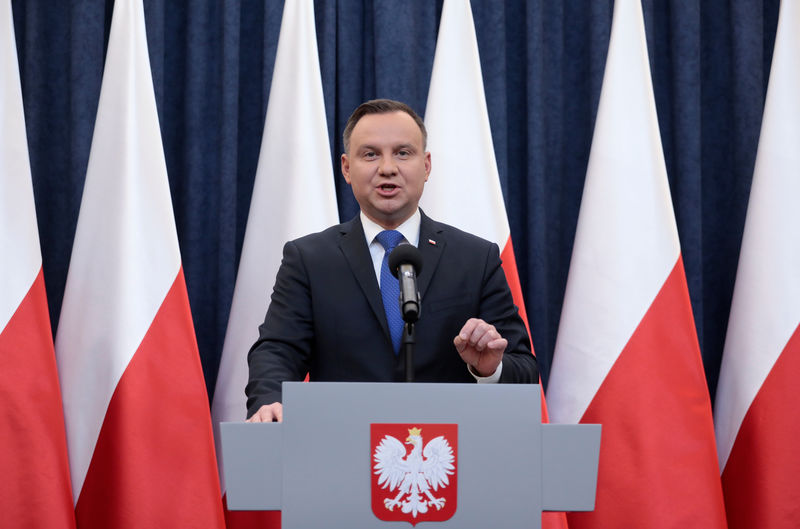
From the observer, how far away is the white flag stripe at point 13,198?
2.73m

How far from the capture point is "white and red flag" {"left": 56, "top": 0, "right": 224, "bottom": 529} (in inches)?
106

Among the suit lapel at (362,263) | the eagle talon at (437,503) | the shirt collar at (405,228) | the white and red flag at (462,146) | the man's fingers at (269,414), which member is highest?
the white and red flag at (462,146)

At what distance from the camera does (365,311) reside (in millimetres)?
2008

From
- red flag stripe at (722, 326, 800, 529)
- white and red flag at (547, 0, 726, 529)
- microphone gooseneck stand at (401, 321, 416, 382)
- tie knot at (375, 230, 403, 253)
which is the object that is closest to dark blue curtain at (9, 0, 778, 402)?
white and red flag at (547, 0, 726, 529)

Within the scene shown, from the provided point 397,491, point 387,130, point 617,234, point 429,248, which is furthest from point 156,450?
point 617,234

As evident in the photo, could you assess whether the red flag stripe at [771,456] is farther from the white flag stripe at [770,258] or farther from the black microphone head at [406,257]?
the black microphone head at [406,257]

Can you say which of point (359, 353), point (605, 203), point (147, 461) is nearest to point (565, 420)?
point (605, 203)

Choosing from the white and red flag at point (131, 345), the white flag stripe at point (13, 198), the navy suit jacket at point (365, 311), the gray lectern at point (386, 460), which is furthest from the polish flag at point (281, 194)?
the gray lectern at point (386, 460)

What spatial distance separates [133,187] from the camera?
2867 millimetres

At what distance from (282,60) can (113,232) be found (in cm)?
89

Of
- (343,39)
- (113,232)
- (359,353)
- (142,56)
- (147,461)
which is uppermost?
(343,39)

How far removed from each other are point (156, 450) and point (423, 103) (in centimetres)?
172

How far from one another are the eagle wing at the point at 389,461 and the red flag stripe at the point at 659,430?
1.74 m

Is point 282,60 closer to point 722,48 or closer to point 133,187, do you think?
point 133,187
